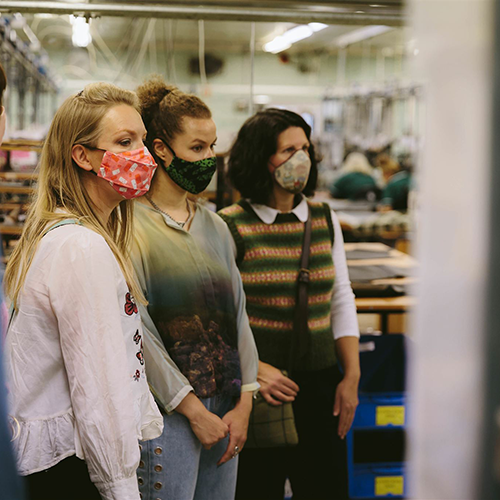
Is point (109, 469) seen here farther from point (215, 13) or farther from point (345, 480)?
point (215, 13)

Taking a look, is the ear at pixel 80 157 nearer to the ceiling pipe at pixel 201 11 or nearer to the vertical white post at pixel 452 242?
the ceiling pipe at pixel 201 11

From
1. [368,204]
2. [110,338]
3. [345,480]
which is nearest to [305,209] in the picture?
[345,480]

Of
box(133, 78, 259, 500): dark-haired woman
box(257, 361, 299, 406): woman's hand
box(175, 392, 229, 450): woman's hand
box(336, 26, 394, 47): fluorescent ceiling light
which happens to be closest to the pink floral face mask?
box(133, 78, 259, 500): dark-haired woman

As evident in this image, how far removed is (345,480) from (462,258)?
184 centimetres

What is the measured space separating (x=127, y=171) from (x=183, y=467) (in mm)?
778

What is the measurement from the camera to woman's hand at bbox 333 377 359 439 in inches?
83.5

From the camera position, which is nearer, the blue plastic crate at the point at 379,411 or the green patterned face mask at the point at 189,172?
the green patterned face mask at the point at 189,172

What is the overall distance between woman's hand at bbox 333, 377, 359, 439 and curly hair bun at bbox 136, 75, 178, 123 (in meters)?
1.13

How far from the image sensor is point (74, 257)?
120 cm

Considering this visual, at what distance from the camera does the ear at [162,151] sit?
5.89ft

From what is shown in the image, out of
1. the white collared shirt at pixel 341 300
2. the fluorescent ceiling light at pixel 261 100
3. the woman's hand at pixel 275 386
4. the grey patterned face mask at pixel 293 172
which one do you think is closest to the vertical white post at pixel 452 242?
the woman's hand at pixel 275 386

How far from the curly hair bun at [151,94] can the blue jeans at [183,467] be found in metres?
0.87

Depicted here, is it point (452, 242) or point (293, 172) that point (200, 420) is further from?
point (452, 242)

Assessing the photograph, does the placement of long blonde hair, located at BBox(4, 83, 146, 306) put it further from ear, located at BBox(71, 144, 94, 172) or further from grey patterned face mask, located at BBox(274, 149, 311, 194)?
grey patterned face mask, located at BBox(274, 149, 311, 194)
